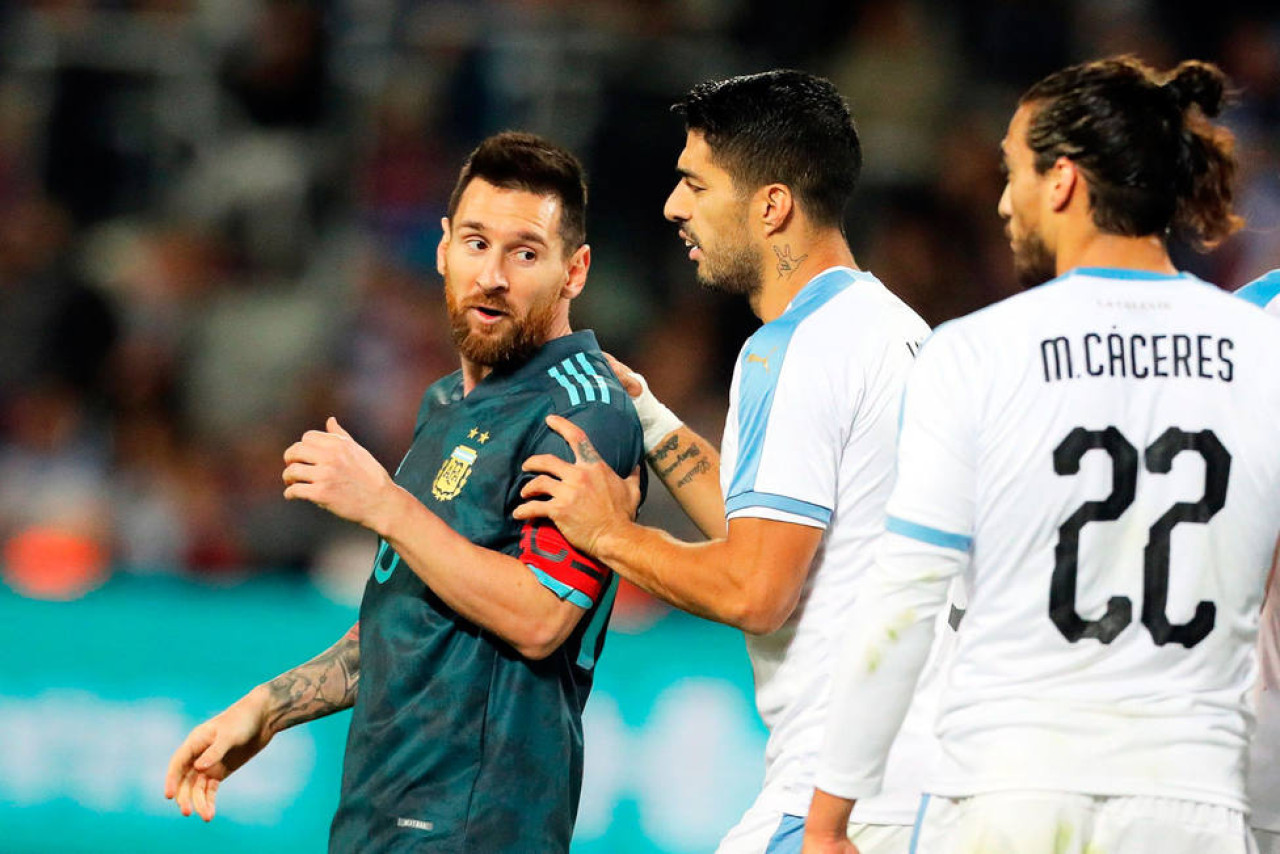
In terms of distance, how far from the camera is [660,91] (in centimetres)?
1031

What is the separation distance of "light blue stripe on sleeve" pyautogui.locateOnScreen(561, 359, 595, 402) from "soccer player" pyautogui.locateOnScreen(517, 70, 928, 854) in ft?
0.56

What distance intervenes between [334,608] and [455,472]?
3.70 meters

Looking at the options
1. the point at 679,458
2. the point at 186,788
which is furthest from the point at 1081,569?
the point at 186,788

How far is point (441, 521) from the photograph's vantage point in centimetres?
386

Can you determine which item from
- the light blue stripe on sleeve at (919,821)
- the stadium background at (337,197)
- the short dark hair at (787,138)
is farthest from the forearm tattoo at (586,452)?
the stadium background at (337,197)

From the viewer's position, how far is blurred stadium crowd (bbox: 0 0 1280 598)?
9.79 meters

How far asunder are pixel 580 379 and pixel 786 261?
1.91 ft

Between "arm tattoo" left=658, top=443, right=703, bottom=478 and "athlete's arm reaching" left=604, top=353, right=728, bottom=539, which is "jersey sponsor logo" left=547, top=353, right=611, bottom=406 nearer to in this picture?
"athlete's arm reaching" left=604, top=353, right=728, bottom=539

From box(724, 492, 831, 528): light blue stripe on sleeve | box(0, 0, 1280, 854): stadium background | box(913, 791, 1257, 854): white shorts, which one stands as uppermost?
box(0, 0, 1280, 854): stadium background

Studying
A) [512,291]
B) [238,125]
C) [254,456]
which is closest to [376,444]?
[254,456]

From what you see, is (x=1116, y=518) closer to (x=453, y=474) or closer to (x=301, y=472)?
(x=453, y=474)

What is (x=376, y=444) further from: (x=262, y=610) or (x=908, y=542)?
(x=908, y=542)

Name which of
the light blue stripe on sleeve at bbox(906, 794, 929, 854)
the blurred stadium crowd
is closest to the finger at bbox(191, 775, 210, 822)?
the light blue stripe on sleeve at bbox(906, 794, 929, 854)

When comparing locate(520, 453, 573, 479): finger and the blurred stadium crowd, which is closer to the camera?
locate(520, 453, 573, 479): finger
